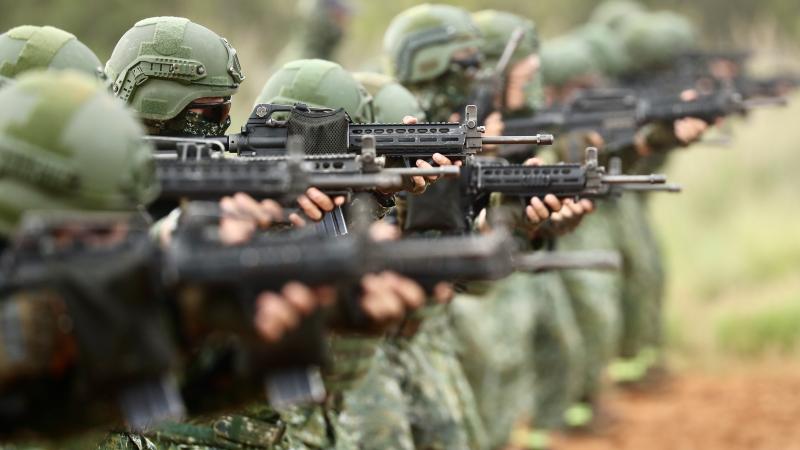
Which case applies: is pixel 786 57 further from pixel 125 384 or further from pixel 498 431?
pixel 125 384

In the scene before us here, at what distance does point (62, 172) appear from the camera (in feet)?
12.1

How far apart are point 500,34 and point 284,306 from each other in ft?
20.3

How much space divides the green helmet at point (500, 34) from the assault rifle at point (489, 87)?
0.31 m

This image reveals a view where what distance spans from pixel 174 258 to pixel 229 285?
0.14 metres

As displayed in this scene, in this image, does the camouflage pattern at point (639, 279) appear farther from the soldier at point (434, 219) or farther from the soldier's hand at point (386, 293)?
the soldier's hand at point (386, 293)

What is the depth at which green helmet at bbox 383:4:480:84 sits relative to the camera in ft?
27.6

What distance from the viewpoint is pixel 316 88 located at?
635 centimetres

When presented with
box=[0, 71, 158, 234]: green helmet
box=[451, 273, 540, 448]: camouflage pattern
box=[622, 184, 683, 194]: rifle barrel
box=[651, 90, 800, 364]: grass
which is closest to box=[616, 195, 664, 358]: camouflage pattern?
box=[651, 90, 800, 364]: grass

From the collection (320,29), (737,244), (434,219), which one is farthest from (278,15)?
(434,219)

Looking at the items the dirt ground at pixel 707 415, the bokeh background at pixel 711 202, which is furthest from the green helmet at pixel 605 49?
the dirt ground at pixel 707 415

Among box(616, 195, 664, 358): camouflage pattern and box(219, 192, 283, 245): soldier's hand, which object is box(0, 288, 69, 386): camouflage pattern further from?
box(616, 195, 664, 358): camouflage pattern

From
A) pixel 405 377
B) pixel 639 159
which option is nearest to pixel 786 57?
pixel 639 159

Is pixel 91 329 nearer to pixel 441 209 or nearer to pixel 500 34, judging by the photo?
pixel 441 209

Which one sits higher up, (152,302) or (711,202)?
(711,202)
